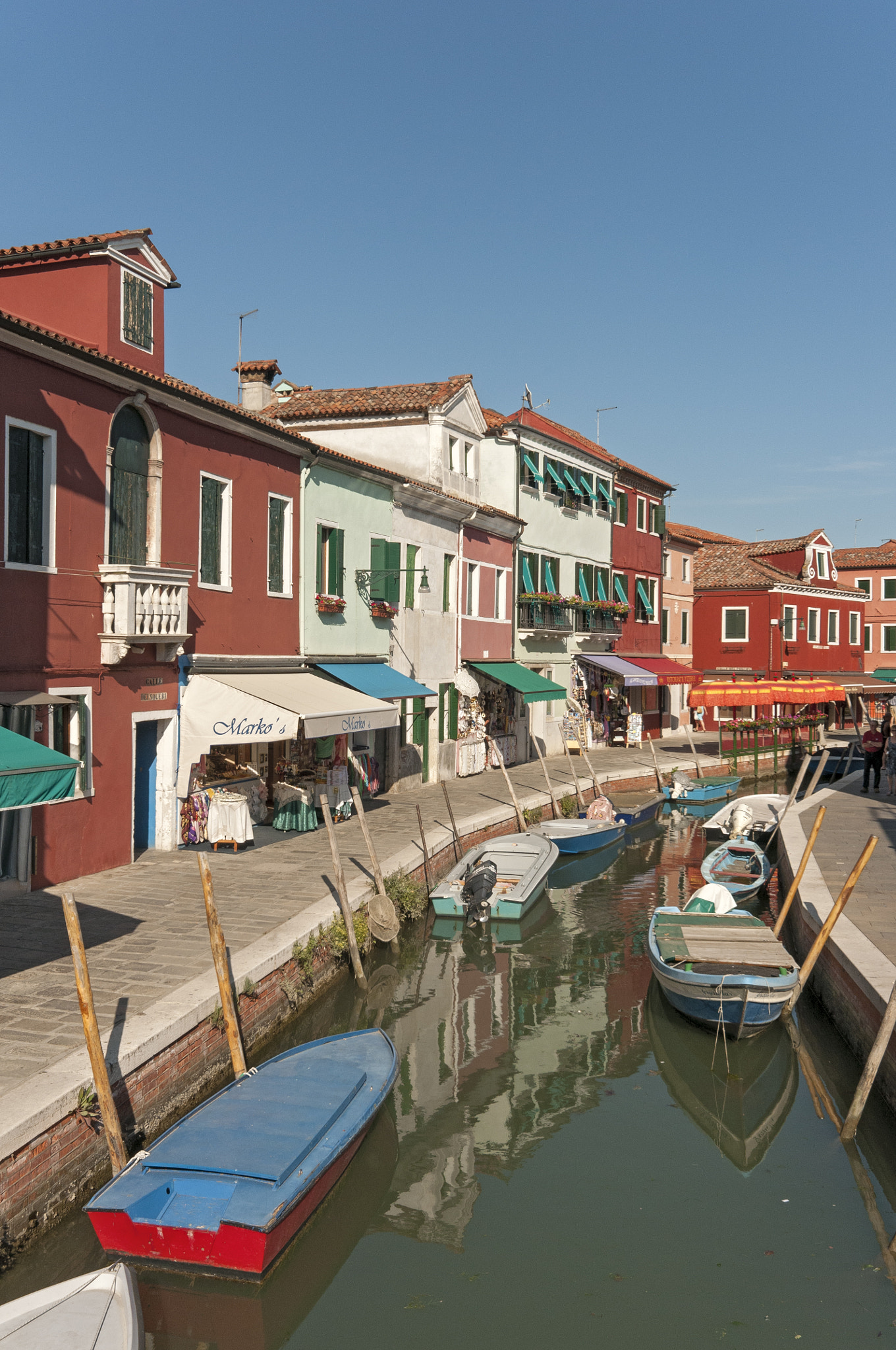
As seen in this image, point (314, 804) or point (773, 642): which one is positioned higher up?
point (773, 642)

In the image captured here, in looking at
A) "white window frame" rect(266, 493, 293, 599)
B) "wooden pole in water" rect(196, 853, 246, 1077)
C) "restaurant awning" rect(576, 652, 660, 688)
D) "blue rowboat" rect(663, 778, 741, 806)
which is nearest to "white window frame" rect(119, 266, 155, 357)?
"white window frame" rect(266, 493, 293, 599)

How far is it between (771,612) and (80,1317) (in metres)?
42.2

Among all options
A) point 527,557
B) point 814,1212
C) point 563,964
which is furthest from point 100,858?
point 527,557

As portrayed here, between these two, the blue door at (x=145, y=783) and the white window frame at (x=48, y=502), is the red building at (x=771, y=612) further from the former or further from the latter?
the white window frame at (x=48, y=502)

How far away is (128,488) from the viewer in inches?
564

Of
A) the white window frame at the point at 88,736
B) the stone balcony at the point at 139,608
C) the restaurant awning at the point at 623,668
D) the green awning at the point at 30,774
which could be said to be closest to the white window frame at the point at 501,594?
the restaurant awning at the point at 623,668

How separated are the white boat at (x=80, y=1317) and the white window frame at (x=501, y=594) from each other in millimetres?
23717

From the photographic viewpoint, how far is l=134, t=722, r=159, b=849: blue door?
1518 cm

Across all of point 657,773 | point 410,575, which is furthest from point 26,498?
point 657,773

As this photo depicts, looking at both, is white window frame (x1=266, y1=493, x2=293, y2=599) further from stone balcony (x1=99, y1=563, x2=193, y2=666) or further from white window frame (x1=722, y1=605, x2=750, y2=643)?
white window frame (x1=722, y1=605, x2=750, y2=643)

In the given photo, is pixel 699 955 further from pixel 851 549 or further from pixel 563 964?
pixel 851 549

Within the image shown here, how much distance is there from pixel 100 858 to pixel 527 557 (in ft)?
62.4

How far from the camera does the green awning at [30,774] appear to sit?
842 centimetres

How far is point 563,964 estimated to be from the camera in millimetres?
14398
